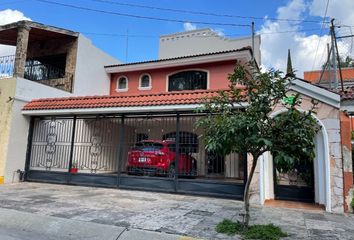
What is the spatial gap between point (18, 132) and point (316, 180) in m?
11.0

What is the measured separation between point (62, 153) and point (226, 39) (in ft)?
41.5

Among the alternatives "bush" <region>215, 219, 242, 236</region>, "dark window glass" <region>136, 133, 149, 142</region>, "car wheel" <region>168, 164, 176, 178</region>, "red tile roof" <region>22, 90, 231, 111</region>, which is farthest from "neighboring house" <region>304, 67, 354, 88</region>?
"bush" <region>215, 219, 242, 236</region>

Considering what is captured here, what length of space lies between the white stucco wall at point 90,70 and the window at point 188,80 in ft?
13.3

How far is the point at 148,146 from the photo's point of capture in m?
9.91

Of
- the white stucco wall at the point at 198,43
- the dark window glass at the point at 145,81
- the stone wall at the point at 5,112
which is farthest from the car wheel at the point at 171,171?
the white stucco wall at the point at 198,43

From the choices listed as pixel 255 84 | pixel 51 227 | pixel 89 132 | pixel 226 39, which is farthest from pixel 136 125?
pixel 226 39

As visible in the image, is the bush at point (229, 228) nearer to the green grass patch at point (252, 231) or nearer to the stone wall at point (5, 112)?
the green grass patch at point (252, 231)

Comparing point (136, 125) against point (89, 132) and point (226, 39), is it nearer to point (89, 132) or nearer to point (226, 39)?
point (89, 132)

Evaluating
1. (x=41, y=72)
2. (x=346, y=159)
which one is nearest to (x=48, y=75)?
(x=41, y=72)

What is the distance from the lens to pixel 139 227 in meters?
5.13

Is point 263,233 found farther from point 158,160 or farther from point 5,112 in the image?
point 5,112

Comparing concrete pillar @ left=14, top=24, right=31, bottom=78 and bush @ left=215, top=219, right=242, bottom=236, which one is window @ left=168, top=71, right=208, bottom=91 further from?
bush @ left=215, top=219, right=242, bottom=236

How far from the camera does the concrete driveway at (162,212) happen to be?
5.20m

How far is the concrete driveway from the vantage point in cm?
520
